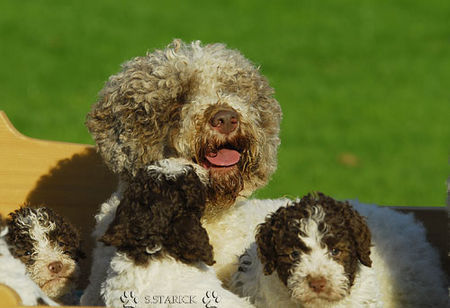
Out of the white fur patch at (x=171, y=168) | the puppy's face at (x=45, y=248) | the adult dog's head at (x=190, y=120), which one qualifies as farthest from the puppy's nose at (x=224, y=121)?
the puppy's face at (x=45, y=248)

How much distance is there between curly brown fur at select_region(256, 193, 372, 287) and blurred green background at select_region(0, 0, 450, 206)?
6.64 metres

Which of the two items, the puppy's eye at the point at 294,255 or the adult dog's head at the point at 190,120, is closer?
the puppy's eye at the point at 294,255

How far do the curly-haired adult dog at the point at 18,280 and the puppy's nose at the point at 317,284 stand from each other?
4.05 ft

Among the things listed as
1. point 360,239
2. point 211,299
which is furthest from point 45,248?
point 360,239

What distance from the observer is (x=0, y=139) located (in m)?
5.88

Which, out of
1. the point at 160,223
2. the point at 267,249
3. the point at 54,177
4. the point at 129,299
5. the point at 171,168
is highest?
the point at 171,168

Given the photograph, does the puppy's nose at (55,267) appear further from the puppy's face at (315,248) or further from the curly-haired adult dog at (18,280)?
the puppy's face at (315,248)

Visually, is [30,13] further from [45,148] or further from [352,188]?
[45,148]

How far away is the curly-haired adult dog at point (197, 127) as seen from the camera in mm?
4551

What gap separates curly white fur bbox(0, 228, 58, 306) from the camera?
12.6 feet

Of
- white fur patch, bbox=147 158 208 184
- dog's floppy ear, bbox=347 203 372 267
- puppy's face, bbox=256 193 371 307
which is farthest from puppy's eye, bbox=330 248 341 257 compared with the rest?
white fur patch, bbox=147 158 208 184

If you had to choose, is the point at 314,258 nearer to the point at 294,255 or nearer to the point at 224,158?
the point at 294,255

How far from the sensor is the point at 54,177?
19.2 feet

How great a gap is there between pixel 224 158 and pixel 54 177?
1766 mm
